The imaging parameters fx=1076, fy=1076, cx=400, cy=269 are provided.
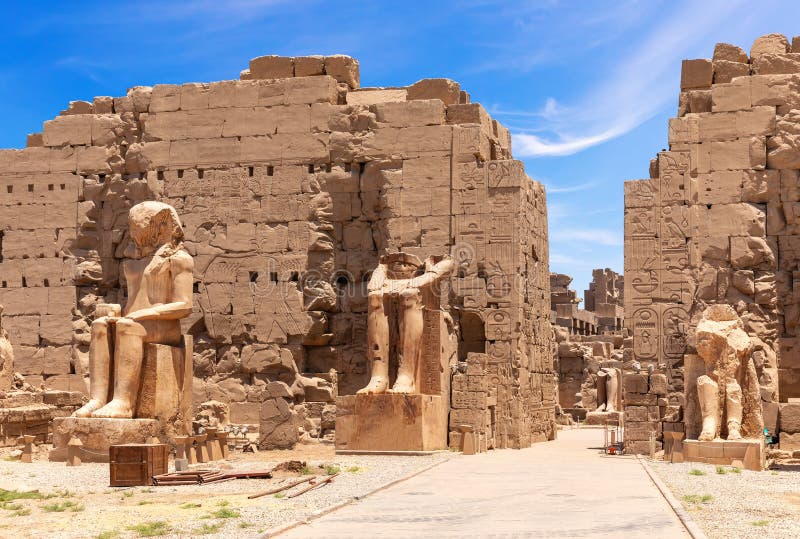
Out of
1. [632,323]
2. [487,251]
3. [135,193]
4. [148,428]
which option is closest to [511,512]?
[148,428]

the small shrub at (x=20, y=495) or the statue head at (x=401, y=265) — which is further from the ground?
the statue head at (x=401, y=265)

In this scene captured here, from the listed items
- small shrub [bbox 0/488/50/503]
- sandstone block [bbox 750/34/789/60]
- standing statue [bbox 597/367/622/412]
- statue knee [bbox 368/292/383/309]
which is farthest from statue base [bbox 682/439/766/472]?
standing statue [bbox 597/367/622/412]

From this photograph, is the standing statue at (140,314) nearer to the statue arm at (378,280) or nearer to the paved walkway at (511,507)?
the statue arm at (378,280)

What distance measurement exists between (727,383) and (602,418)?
35.8 feet

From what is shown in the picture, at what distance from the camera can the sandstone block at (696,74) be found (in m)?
14.4

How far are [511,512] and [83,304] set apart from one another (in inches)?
458

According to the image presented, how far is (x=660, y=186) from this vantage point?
1409cm

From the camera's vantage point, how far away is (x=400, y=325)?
13.0 m

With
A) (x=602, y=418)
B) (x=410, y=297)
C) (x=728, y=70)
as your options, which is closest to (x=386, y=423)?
(x=410, y=297)

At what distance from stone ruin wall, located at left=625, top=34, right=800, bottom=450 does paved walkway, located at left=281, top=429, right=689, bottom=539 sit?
347 cm

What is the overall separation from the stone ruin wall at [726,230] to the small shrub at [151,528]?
27.5 ft

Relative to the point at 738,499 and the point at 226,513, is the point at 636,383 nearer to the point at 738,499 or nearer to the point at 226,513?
the point at 738,499

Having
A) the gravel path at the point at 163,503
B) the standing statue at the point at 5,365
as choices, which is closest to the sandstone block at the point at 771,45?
the gravel path at the point at 163,503

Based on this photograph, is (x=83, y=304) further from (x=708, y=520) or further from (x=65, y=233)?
(x=708, y=520)
